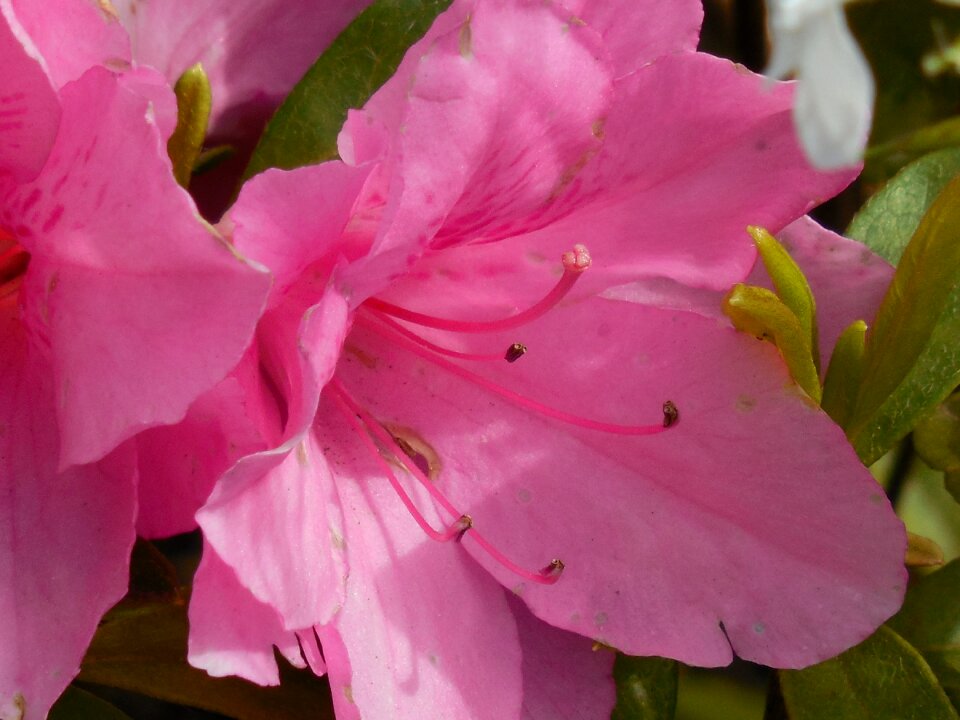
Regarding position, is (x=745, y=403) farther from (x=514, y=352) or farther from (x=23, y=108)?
(x=23, y=108)

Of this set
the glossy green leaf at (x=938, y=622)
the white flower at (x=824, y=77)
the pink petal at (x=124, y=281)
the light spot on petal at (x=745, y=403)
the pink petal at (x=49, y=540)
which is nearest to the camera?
the white flower at (x=824, y=77)

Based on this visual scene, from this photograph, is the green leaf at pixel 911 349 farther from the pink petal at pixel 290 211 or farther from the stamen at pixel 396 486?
the pink petal at pixel 290 211

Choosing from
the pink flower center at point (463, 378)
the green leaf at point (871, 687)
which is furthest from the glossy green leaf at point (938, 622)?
the pink flower center at point (463, 378)

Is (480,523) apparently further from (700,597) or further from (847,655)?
(847,655)

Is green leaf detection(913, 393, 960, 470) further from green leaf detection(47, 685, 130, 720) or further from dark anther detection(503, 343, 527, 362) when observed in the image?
green leaf detection(47, 685, 130, 720)

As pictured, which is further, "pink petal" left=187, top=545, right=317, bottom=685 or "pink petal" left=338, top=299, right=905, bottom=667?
"pink petal" left=338, top=299, right=905, bottom=667

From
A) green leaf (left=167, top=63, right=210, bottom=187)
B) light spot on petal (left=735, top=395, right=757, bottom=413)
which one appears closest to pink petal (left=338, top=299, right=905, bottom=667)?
light spot on petal (left=735, top=395, right=757, bottom=413)

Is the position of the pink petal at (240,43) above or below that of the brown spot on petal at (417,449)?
above
